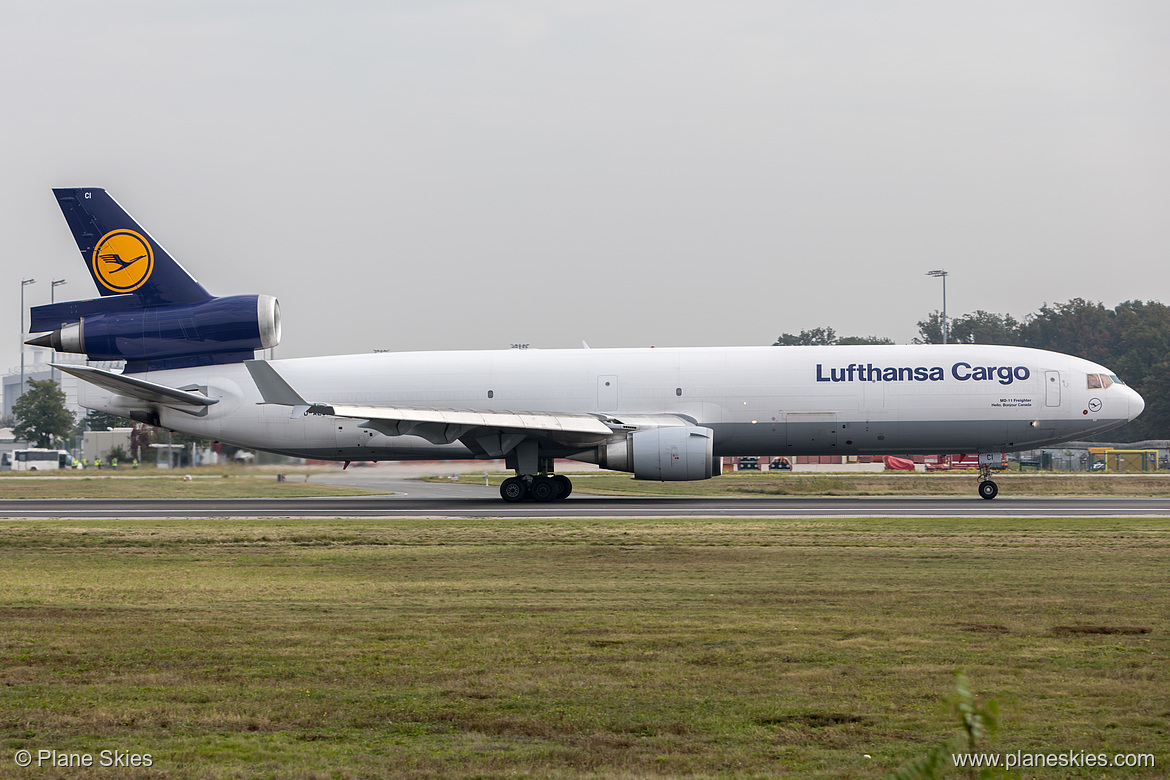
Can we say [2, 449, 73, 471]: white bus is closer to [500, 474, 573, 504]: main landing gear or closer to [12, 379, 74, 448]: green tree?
[12, 379, 74, 448]: green tree

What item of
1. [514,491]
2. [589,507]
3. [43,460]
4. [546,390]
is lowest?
[589,507]

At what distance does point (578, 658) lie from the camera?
8.62m

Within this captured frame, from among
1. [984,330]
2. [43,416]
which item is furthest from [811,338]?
[43,416]

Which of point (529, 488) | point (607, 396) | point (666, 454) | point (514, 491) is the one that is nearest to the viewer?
point (666, 454)

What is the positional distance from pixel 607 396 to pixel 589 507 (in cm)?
430

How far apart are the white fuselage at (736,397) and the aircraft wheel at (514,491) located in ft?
4.92

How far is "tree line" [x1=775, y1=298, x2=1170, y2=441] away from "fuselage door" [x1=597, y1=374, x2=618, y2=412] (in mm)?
57302

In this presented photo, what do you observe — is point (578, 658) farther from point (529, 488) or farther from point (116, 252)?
point (116, 252)

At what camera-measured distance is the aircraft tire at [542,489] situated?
29.2 meters

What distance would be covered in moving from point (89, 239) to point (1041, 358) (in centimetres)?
2849

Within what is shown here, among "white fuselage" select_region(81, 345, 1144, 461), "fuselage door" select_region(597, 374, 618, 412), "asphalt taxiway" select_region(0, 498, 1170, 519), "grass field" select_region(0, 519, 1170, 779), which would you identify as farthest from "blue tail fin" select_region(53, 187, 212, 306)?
"grass field" select_region(0, 519, 1170, 779)

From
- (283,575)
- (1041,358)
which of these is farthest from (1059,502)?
(283,575)

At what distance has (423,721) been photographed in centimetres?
675

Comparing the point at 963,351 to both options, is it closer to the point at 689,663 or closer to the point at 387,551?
the point at 387,551
